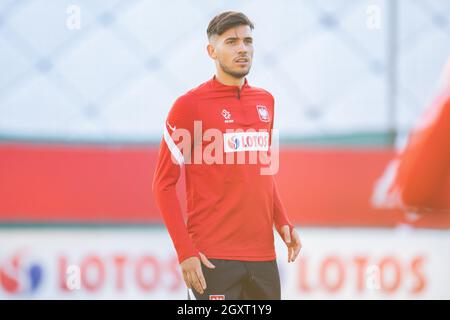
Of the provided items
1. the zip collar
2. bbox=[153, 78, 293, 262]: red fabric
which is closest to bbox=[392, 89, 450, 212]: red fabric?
bbox=[153, 78, 293, 262]: red fabric

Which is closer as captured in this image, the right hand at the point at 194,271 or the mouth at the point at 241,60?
the right hand at the point at 194,271

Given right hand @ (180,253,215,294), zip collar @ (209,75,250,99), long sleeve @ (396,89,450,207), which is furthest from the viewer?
zip collar @ (209,75,250,99)

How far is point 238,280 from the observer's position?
216 centimetres

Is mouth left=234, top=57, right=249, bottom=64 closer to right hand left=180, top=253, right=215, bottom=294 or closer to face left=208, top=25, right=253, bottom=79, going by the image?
face left=208, top=25, right=253, bottom=79

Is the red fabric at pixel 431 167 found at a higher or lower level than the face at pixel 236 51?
lower

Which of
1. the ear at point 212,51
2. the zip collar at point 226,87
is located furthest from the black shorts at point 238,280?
the ear at point 212,51

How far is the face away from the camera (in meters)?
2.26

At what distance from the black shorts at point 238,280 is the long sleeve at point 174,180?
91 mm

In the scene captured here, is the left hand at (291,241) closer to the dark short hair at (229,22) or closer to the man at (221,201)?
the man at (221,201)

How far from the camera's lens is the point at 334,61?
271cm

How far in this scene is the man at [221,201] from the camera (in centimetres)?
214

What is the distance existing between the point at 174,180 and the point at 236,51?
44 centimetres

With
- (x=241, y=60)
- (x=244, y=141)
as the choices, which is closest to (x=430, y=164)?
(x=244, y=141)
